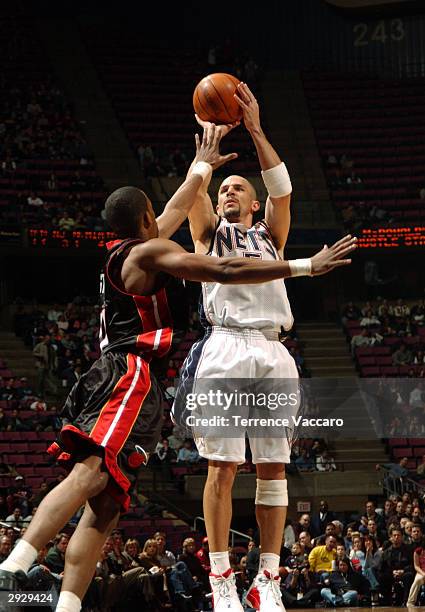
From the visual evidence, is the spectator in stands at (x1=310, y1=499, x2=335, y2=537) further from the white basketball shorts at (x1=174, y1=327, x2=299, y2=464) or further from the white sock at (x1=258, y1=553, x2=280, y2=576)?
the white sock at (x1=258, y1=553, x2=280, y2=576)

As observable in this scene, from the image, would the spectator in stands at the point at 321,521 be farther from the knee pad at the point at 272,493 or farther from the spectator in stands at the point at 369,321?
the knee pad at the point at 272,493

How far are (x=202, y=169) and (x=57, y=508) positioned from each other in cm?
217

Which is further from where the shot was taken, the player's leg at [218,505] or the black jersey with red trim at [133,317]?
the player's leg at [218,505]

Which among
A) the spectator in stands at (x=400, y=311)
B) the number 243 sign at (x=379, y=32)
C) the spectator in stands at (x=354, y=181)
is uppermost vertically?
the number 243 sign at (x=379, y=32)

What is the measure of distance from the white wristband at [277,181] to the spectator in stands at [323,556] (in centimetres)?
677

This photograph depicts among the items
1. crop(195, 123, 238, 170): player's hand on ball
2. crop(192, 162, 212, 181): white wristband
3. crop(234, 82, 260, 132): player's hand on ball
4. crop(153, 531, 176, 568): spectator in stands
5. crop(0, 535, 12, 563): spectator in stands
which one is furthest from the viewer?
crop(153, 531, 176, 568): spectator in stands

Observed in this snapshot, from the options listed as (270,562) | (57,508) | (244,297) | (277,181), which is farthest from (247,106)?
(57,508)

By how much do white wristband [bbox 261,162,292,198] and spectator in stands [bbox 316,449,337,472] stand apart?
1070 cm

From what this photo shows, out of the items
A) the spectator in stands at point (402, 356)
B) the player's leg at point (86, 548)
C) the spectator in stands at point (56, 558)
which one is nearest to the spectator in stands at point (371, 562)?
the spectator in stands at point (56, 558)

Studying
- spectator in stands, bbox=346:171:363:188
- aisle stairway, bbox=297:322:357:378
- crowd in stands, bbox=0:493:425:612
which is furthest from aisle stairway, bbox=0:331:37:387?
spectator in stands, bbox=346:171:363:188

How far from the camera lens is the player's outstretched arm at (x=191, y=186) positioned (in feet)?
17.6

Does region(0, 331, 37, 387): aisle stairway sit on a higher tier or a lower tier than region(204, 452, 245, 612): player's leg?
higher

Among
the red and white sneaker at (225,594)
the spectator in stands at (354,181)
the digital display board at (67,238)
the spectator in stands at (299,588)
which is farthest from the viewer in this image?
the spectator in stands at (354,181)

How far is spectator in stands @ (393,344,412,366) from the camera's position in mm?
19078
